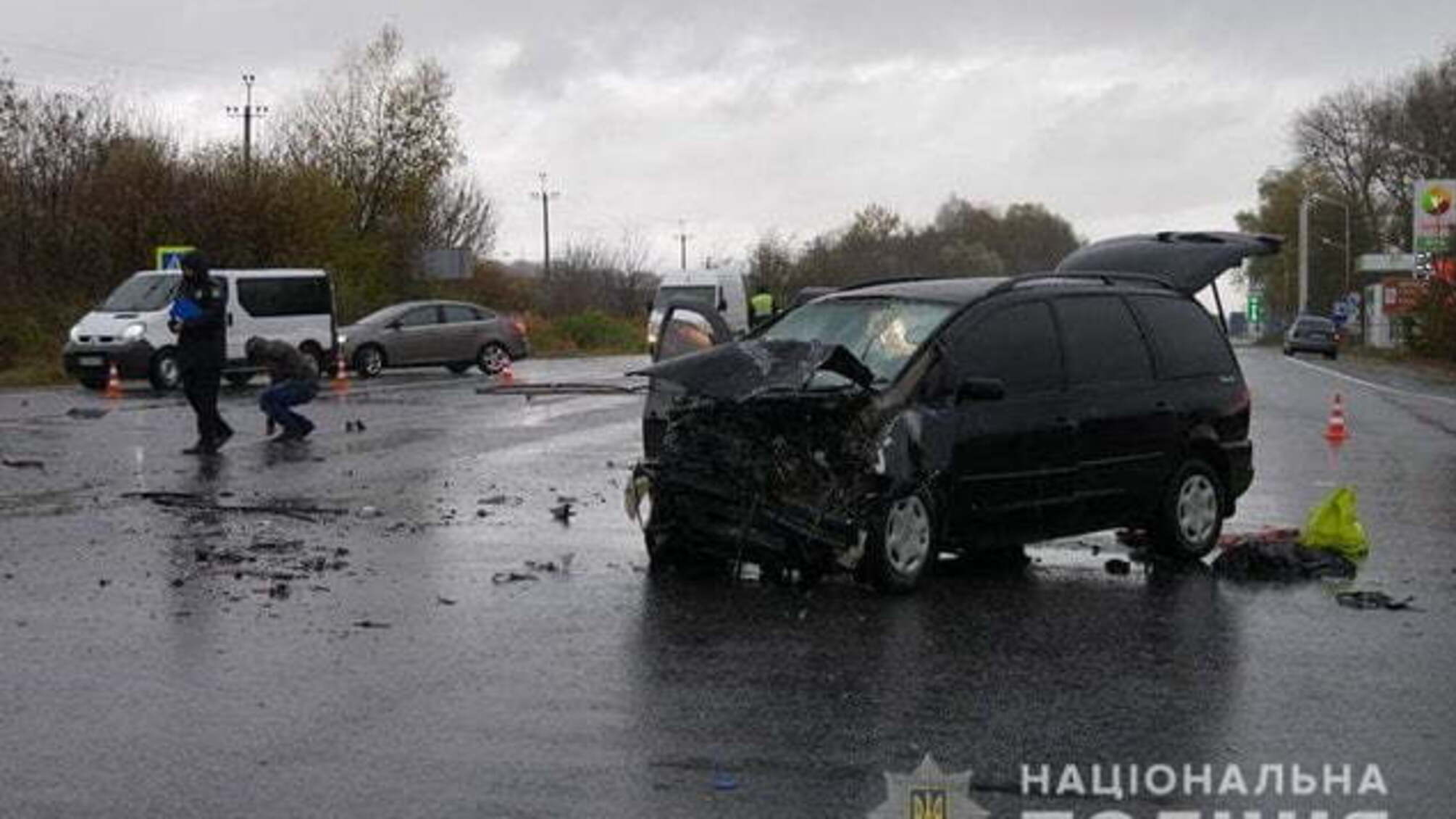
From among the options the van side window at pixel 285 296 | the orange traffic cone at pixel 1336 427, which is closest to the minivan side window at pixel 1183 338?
the orange traffic cone at pixel 1336 427

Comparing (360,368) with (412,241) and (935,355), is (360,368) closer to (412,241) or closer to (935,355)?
(412,241)

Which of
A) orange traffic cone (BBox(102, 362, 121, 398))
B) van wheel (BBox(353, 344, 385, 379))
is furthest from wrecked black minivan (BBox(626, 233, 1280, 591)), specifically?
van wheel (BBox(353, 344, 385, 379))

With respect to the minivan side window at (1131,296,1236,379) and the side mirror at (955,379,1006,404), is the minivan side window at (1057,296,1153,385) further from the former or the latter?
the side mirror at (955,379,1006,404)

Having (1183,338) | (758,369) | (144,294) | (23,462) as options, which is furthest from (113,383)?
(1183,338)

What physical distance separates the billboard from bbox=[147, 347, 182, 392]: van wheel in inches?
2392

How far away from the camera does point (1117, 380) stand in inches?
376

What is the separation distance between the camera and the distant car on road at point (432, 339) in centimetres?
3241

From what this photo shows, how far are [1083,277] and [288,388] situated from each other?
9517 millimetres

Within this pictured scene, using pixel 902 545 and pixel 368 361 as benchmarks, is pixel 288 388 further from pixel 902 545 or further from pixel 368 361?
pixel 368 361

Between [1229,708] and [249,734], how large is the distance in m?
3.49

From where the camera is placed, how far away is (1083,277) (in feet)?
32.7

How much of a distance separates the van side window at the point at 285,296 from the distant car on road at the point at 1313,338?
44135 mm

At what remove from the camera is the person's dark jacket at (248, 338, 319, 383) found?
652 inches

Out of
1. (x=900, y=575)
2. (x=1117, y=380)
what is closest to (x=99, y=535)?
(x=900, y=575)
